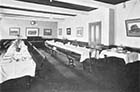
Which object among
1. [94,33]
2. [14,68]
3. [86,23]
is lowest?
[14,68]

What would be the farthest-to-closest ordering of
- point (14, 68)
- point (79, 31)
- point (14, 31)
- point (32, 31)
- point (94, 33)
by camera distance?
point (79, 31)
point (32, 31)
point (94, 33)
point (14, 31)
point (14, 68)

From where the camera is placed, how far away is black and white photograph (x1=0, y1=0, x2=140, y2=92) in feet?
6.65

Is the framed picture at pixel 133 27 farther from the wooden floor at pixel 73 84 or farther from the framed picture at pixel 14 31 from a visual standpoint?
the framed picture at pixel 14 31

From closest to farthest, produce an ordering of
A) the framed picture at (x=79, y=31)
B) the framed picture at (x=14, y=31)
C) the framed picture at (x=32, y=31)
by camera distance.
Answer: the framed picture at (x=14, y=31) < the framed picture at (x=32, y=31) < the framed picture at (x=79, y=31)

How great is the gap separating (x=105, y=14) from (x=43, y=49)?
3.46 metres

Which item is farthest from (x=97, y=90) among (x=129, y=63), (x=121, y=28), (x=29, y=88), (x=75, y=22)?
(x=75, y=22)

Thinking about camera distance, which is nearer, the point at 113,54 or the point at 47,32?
the point at 113,54

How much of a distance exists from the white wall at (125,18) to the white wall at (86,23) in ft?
1.28

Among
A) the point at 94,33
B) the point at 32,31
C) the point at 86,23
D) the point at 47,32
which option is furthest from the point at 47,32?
the point at 94,33

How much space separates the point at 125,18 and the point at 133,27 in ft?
1.58

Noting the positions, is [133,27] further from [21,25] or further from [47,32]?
[21,25]

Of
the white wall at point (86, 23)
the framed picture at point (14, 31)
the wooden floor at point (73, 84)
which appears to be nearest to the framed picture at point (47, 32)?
the white wall at point (86, 23)

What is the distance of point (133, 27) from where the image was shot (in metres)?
3.15

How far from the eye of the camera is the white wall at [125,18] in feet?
10.3
